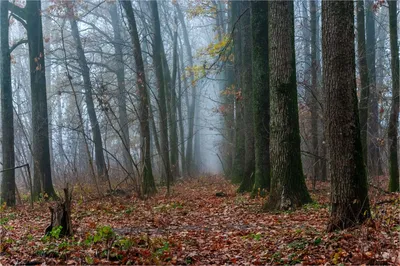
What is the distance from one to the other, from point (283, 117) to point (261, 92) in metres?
2.16

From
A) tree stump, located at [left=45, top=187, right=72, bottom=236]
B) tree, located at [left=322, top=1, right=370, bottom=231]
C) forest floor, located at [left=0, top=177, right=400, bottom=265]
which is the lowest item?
forest floor, located at [left=0, top=177, right=400, bottom=265]

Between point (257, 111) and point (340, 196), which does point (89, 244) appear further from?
point (257, 111)

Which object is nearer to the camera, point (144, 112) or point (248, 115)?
point (144, 112)

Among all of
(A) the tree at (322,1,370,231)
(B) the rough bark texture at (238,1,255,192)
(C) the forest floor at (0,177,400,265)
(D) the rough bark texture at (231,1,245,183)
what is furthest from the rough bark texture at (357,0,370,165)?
(A) the tree at (322,1,370,231)

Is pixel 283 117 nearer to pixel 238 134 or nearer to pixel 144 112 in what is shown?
pixel 144 112

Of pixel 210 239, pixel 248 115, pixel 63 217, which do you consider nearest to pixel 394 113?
pixel 248 115

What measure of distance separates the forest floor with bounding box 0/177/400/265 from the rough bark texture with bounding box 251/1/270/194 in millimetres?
1290

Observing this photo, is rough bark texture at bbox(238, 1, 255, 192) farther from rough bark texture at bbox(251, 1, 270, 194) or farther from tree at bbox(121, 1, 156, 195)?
tree at bbox(121, 1, 156, 195)

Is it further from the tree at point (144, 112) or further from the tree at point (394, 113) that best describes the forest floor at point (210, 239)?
the tree at point (144, 112)

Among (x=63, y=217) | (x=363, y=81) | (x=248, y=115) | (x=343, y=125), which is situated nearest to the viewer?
(x=343, y=125)

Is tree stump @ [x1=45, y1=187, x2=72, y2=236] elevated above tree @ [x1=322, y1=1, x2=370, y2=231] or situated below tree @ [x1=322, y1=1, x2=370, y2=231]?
below

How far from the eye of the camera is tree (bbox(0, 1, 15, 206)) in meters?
12.1

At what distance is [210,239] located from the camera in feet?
21.7

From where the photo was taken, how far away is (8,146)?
12.3 meters
